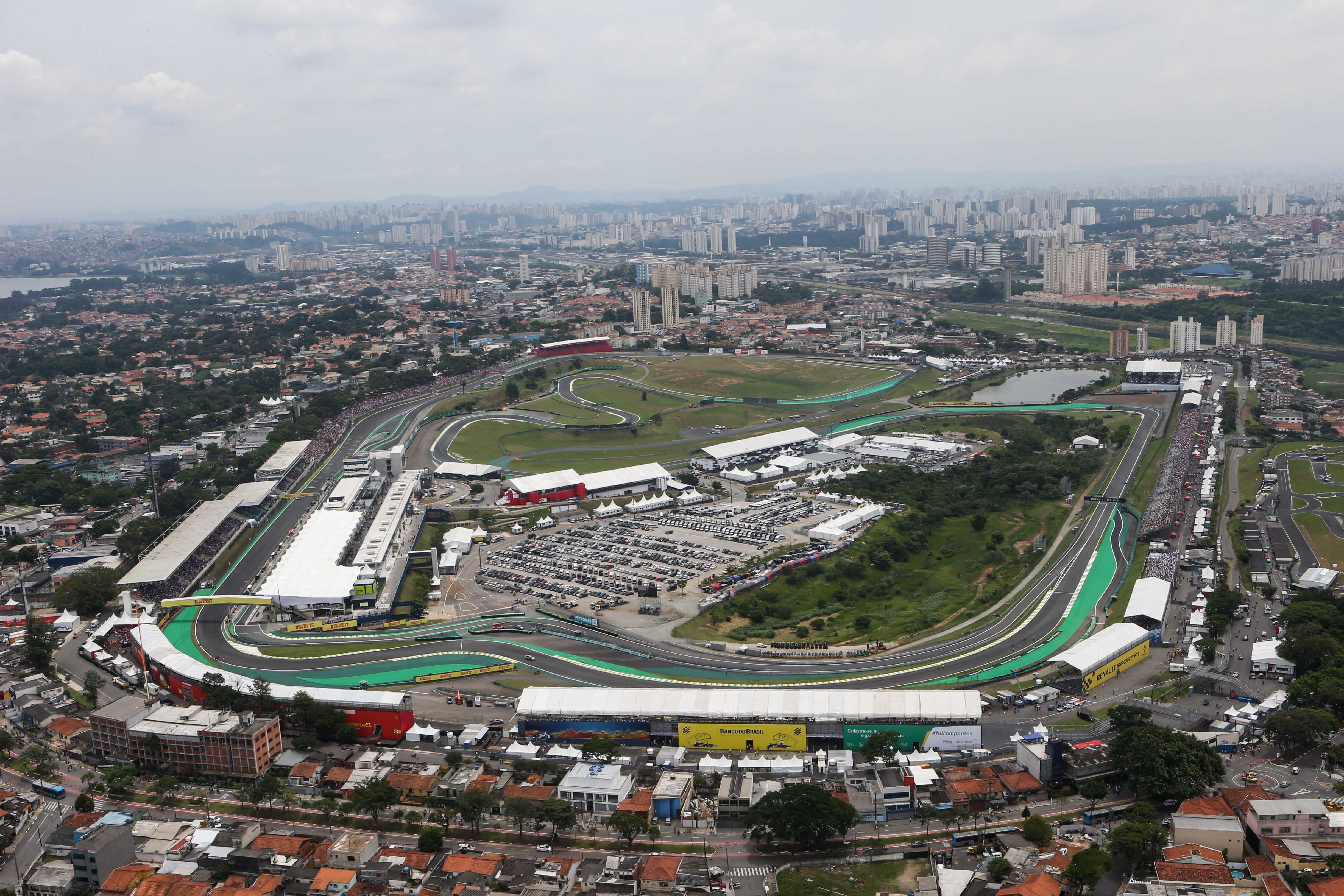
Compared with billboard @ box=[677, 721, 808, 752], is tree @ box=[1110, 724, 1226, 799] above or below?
above

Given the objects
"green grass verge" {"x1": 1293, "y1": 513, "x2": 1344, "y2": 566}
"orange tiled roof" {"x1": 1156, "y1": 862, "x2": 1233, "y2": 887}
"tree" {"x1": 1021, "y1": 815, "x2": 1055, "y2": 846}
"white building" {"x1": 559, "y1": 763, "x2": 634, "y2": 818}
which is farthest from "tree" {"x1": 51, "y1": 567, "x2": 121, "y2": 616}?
"green grass verge" {"x1": 1293, "y1": 513, "x2": 1344, "y2": 566}

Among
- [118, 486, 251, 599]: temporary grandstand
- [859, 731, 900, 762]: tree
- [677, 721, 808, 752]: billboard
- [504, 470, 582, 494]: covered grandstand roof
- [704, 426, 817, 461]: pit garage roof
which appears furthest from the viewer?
[704, 426, 817, 461]: pit garage roof

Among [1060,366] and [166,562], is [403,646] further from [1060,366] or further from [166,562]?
[1060,366]

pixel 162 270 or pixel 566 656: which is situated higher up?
pixel 162 270

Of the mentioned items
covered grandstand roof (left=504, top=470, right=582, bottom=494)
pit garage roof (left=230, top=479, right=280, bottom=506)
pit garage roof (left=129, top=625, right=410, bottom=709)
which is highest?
pit garage roof (left=230, top=479, right=280, bottom=506)

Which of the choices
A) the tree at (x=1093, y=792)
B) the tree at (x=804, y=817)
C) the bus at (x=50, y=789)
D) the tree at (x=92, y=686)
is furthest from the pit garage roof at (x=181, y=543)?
the tree at (x=1093, y=792)

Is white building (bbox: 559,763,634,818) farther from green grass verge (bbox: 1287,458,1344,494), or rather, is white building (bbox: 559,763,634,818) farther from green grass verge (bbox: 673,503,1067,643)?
green grass verge (bbox: 1287,458,1344,494)

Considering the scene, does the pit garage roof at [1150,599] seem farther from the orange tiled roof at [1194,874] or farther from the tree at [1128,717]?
the orange tiled roof at [1194,874]

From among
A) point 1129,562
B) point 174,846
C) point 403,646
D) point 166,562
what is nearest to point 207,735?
point 174,846
